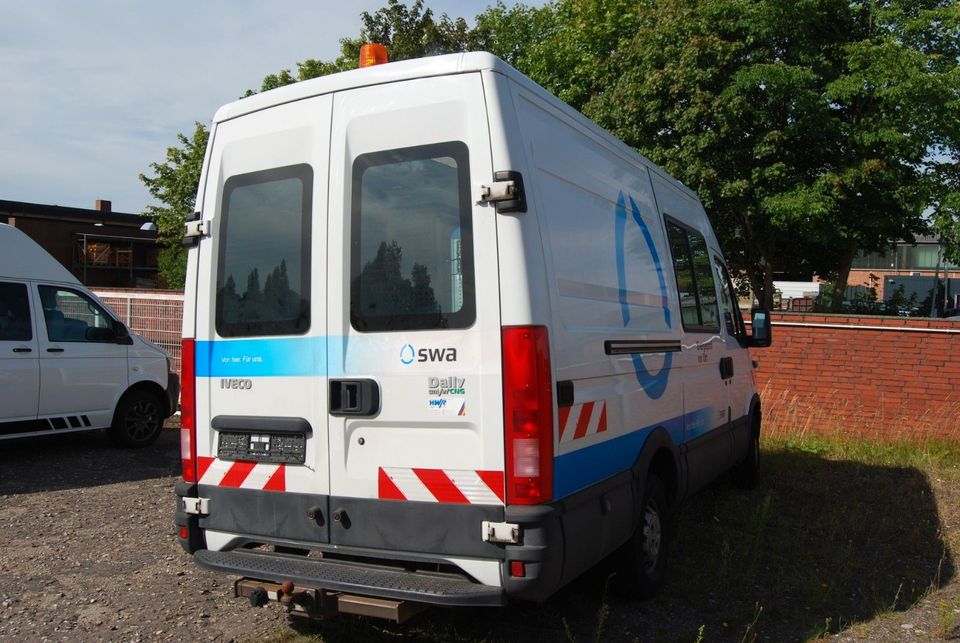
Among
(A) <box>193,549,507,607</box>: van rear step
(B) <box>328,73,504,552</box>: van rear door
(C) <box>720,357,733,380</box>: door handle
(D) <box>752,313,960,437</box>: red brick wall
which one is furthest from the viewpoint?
(D) <box>752,313,960,437</box>: red brick wall

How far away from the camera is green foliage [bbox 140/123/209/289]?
28.7m

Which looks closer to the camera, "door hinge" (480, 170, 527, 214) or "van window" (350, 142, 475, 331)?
"door hinge" (480, 170, 527, 214)

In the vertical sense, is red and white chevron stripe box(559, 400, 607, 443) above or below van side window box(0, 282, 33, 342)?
below

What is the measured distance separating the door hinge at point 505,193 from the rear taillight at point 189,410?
5.94 feet

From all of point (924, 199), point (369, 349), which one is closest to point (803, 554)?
point (369, 349)

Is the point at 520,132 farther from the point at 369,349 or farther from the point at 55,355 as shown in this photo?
the point at 55,355

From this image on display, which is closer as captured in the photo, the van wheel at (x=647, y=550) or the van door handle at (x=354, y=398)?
the van door handle at (x=354, y=398)

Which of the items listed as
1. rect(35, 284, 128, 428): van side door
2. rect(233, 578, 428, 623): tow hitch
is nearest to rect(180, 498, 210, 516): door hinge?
rect(233, 578, 428, 623): tow hitch

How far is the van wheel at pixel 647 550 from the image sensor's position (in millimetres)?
4477

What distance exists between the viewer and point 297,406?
151 inches

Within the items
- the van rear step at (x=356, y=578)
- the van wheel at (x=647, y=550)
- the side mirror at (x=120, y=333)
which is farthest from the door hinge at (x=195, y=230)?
the side mirror at (x=120, y=333)

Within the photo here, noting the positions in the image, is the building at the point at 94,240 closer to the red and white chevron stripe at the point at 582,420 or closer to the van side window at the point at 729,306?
the van side window at the point at 729,306

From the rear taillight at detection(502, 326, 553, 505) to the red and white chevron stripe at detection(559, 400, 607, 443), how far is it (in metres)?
0.18

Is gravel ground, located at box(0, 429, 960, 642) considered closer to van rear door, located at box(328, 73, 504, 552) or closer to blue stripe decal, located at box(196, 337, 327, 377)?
van rear door, located at box(328, 73, 504, 552)
